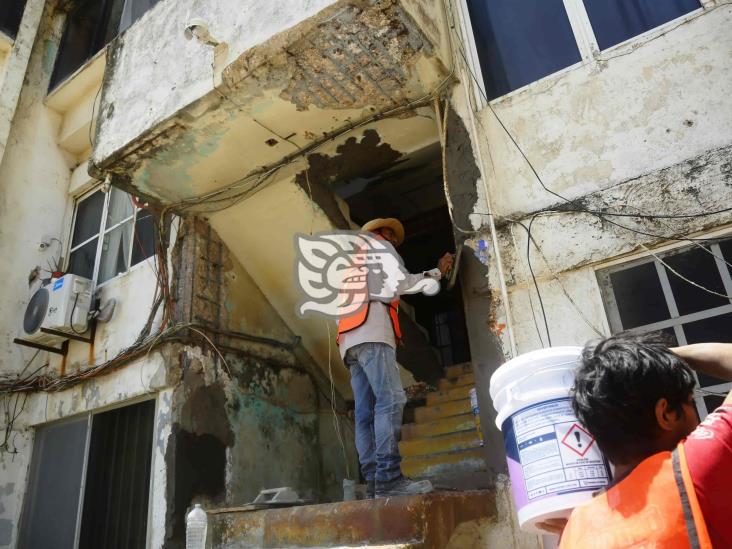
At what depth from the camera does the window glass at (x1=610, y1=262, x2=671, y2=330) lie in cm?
333

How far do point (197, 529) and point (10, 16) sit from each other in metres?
8.04

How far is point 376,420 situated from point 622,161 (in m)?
Answer: 2.22

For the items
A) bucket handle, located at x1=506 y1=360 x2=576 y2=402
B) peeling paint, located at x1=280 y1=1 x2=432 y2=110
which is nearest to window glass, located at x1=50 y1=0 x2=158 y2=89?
peeling paint, located at x1=280 y1=1 x2=432 y2=110

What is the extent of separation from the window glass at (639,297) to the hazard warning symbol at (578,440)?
1589 millimetres

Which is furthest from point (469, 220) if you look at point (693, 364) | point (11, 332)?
point (11, 332)

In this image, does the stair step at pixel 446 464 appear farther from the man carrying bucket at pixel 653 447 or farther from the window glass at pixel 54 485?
the window glass at pixel 54 485

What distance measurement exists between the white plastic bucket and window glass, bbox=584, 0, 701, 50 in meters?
2.75

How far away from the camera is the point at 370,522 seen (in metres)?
3.23

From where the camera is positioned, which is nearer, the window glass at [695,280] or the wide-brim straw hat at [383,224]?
the window glass at [695,280]

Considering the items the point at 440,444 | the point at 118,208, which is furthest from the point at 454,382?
the point at 118,208

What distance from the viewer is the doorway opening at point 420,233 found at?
623 centimetres

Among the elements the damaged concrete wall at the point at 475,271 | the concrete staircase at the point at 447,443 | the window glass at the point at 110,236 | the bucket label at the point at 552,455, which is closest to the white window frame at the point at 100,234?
the window glass at the point at 110,236

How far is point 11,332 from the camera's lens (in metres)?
7.17

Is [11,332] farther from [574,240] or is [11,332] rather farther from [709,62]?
[709,62]
